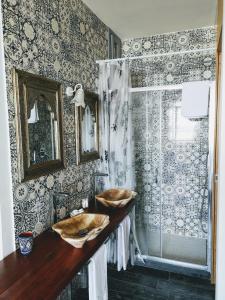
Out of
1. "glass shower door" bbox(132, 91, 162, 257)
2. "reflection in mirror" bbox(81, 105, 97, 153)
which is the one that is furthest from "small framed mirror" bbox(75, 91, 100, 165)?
"glass shower door" bbox(132, 91, 162, 257)

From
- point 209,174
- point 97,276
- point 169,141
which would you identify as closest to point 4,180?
point 97,276

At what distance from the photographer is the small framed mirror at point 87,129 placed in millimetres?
2119

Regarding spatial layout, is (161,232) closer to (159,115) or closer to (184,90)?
(159,115)

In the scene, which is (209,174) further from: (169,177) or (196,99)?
(196,99)

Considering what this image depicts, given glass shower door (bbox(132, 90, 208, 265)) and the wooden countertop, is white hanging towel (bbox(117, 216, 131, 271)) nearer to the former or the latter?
the wooden countertop

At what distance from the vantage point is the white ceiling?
88.4 inches

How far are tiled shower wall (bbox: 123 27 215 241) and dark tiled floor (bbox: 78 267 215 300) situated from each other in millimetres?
581

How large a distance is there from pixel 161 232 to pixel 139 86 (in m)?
1.92

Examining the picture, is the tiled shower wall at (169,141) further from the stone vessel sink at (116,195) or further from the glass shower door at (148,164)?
the stone vessel sink at (116,195)

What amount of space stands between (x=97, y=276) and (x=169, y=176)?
175 cm

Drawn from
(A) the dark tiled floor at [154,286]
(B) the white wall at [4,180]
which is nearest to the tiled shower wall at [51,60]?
(B) the white wall at [4,180]

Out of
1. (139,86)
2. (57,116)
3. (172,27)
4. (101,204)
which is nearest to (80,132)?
(57,116)

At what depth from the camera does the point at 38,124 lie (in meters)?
1.63

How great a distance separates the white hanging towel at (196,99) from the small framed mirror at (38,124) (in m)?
1.40
